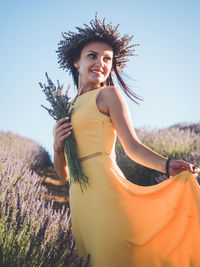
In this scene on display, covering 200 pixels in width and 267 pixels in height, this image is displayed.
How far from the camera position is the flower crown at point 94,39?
1.94 meters

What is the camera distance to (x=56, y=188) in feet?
17.6

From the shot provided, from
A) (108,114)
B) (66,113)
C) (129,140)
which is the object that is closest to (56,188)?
(66,113)

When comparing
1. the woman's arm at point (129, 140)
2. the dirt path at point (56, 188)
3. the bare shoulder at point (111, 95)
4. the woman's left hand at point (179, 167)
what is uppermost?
the bare shoulder at point (111, 95)

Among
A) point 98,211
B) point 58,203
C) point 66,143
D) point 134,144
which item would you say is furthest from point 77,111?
point 58,203

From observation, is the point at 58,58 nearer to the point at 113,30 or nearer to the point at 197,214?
the point at 113,30

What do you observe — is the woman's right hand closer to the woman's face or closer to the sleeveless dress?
the sleeveless dress

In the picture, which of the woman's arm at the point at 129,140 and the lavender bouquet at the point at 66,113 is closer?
the woman's arm at the point at 129,140

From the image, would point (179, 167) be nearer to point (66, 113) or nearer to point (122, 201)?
point (122, 201)

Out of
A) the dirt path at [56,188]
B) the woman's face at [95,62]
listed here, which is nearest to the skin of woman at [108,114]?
the woman's face at [95,62]

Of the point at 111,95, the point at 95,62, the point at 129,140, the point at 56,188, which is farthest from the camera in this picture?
the point at 56,188

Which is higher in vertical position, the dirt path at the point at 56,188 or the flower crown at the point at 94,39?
the flower crown at the point at 94,39

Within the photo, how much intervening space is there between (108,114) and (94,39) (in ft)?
2.45

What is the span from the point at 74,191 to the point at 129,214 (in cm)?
43

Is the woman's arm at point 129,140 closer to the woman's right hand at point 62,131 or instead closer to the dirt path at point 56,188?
the woman's right hand at point 62,131
